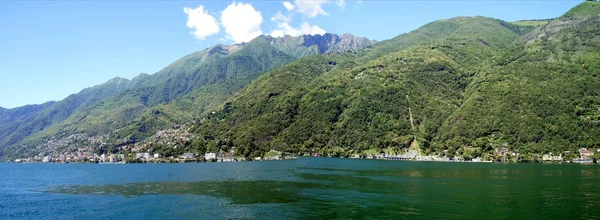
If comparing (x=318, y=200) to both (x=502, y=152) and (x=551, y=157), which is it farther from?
(x=551, y=157)

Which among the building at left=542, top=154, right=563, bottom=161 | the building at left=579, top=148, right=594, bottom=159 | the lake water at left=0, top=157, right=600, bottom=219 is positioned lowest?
the lake water at left=0, top=157, right=600, bottom=219

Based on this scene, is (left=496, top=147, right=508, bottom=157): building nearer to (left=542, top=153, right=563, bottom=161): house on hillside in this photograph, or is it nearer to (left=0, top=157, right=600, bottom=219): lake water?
(left=542, top=153, right=563, bottom=161): house on hillside

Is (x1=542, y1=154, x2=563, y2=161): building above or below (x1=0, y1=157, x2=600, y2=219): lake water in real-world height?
above

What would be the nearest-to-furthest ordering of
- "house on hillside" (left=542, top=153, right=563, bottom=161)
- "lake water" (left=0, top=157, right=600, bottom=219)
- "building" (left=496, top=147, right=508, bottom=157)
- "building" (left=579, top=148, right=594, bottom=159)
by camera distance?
"lake water" (left=0, top=157, right=600, bottom=219) < "building" (left=579, top=148, right=594, bottom=159) < "house on hillside" (left=542, top=153, right=563, bottom=161) < "building" (left=496, top=147, right=508, bottom=157)

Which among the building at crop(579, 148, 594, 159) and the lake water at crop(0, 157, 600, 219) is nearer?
the lake water at crop(0, 157, 600, 219)

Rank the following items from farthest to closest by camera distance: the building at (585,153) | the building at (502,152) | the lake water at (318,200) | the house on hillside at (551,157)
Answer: the building at (502,152) → the house on hillside at (551,157) → the building at (585,153) → the lake water at (318,200)

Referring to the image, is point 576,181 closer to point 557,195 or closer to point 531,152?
point 557,195

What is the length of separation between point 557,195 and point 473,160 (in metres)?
122

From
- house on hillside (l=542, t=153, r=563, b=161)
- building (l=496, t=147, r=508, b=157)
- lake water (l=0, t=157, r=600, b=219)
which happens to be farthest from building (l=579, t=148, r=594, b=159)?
lake water (l=0, t=157, r=600, b=219)

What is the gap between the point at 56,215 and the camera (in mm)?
56500

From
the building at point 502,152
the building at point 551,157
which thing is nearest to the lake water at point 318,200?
the building at point 551,157

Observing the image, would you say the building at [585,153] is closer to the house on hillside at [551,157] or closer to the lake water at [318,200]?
the house on hillside at [551,157]

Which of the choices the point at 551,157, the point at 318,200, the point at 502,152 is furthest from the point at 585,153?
the point at 318,200

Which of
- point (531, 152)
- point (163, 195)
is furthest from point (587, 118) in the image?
point (163, 195)
